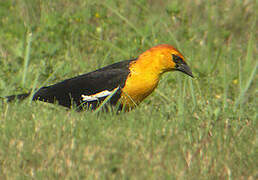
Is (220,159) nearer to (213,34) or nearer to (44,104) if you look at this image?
(44,104)

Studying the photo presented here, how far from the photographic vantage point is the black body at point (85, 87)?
455 cm

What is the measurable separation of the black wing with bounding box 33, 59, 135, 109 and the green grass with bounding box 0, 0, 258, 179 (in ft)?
0.39

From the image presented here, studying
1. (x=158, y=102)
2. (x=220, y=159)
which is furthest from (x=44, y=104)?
(x=220, y=159)

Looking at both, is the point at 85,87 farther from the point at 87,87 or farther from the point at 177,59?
the point at 177,59

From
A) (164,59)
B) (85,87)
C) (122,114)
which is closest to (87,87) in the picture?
(85,87)

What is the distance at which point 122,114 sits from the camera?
4.11 m

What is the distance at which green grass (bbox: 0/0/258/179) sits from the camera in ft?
10.6

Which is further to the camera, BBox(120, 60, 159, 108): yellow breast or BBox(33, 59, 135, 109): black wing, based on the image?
BBox(33, 59, 135, 109): black wing

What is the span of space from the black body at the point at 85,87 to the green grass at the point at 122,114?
0.38 ft

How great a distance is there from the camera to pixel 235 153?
Answer: 11.3ft

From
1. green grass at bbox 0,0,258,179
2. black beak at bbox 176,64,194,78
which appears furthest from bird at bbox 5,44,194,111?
green grass at bbox 0,0,258,179

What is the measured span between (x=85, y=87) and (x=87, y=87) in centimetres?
2

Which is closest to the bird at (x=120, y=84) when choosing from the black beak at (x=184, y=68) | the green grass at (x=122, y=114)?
the black beak at (x=184, y=68)

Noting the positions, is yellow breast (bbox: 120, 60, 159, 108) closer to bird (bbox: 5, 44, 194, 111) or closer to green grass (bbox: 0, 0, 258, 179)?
bird (bbox: 5, 44, 194, 111)
